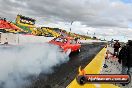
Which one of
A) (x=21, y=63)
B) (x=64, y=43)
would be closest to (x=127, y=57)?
(x=21, y=63)

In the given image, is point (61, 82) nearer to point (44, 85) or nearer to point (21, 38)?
point (44, 85)

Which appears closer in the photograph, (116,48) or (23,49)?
(23,49)

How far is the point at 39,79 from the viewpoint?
9805 mm

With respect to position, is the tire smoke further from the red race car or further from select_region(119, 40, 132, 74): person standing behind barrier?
select_region(119, 40, 132, 74): person standing behind barrier

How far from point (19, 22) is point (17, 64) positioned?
66644 mm

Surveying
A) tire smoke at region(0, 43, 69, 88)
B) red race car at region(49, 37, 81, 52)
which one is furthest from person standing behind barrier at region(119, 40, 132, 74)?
red race car at region(49, 37, 81, 52)

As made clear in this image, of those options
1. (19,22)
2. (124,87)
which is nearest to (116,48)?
(124,87)

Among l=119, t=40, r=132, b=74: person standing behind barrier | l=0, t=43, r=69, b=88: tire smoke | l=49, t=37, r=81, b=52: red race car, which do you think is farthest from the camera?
l=49, t=37, r=81, b=52: red race car

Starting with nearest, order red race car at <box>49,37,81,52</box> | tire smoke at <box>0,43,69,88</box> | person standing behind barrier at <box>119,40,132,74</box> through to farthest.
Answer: tire smoke at <box>0,43,69,88</box> < person standing behind barrier at <box>119,40,132,74</box> < red race car at <box>49,37,81,52</box>

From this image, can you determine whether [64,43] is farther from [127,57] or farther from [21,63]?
[127,57]

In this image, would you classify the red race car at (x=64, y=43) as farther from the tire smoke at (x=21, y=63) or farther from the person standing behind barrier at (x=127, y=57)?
the person standing behind barrier at (x=127, y=57)

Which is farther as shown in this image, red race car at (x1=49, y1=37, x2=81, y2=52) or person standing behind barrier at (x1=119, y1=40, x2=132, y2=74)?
red race car at (x1=49, y1=37, x2=81, y2=52)

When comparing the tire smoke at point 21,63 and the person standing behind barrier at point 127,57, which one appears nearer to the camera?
the tire smoke at point 21,63

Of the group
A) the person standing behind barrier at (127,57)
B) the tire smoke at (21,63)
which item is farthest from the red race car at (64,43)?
the person standing behind barrier at (127,57)
